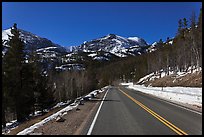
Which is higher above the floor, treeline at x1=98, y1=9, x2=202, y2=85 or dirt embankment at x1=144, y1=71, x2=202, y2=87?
treeline at x1=98, y1=9, x2=202, y2=85

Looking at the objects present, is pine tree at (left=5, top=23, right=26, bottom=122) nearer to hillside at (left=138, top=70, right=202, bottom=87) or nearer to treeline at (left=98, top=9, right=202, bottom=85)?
hillside at (left=138, top=70, right=202, bottom=87)

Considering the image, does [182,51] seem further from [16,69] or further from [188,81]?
[16,69]

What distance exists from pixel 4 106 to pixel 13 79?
11.9ft

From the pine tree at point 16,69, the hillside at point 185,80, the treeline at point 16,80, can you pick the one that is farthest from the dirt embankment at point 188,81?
the pine tree at point 16,69

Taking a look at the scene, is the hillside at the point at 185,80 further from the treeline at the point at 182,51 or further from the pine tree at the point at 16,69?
the pine tree at the point at 16,69

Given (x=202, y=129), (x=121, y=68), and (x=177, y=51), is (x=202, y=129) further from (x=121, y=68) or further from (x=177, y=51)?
(x=121, y=68)

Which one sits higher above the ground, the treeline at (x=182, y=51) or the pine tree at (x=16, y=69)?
the treeline at (x=182, y=51)

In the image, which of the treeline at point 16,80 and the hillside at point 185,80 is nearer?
the treeline at point 16,80

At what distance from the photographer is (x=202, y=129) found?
10.1 m

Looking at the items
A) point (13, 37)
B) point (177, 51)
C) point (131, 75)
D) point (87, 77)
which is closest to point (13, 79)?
point (13, 37)

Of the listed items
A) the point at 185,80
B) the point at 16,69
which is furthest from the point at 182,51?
the point at 16,69

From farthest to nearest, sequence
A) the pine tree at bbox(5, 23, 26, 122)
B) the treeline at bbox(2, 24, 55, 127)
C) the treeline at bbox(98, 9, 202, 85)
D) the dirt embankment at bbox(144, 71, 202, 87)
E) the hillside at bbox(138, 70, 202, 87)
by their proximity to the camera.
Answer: the treeline at bbox(98, 9, 202, 85) < the hillside at bbox(138, 70, 202, 87) < the dirt embankment at bbox(144, 71, 202, 87) < the pine tree at bbox(5, 23, 26, 122) < the treeline at bbox(2, 24, 55, 127)

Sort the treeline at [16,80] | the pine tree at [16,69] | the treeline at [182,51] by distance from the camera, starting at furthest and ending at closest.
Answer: the treeline at [182,51] → the pine tree at [16,69] → the treeline at [16,80]

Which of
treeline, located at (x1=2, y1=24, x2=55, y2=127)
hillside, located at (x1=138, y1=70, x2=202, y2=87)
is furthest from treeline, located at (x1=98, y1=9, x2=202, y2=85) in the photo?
treeline, located at (x1=2, y1=24, x2=55, y2=127)
